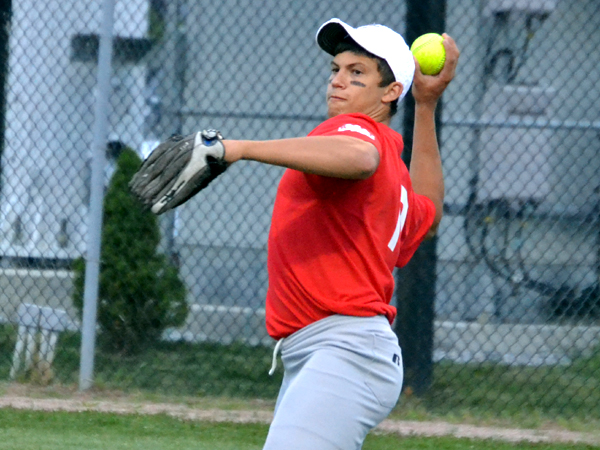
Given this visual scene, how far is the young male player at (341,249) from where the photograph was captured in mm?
2111

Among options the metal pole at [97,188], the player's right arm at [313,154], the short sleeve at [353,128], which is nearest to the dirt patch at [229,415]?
the metal pole at [97,188]

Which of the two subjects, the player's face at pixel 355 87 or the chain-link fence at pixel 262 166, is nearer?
the player's face at pixel 355 87

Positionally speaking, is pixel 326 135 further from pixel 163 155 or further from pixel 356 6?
pixel 356 6

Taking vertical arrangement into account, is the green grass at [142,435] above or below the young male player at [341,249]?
below

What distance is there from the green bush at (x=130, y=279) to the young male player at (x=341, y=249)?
12.8ft

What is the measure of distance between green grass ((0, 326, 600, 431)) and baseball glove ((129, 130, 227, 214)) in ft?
12.2

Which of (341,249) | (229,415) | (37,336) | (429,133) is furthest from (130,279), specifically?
(341,249)

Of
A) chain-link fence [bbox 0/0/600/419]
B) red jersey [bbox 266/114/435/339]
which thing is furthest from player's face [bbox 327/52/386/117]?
chain-link fence [bbox 0/0/600/419]

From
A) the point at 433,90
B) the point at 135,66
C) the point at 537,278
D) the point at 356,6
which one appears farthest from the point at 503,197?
the point at 433,90

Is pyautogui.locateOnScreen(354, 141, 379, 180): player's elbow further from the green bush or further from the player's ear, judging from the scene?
the green bush

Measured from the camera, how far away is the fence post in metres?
5.59

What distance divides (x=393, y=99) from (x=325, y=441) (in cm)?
101

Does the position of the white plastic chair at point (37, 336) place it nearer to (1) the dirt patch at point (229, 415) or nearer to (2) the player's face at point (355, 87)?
(1) the dirt patch at point (229, 415)

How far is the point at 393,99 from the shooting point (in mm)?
2486
